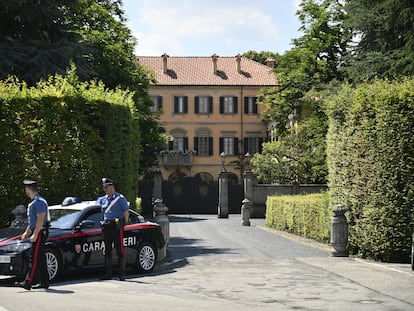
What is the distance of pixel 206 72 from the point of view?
254 ft

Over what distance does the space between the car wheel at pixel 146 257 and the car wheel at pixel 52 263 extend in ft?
6.85

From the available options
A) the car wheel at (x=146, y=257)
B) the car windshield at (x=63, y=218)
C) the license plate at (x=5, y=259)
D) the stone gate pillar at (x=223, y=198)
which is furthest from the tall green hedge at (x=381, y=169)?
the stone gate pillar at (x=223, y=198)

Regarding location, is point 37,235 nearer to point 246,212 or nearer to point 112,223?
point 112,223

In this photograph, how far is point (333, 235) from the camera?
1912 cm

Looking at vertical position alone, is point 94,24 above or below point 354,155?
above

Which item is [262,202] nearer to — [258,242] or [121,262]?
[258,242]

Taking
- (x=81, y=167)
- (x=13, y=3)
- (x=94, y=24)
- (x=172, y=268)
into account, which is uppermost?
(x=94, y=24)

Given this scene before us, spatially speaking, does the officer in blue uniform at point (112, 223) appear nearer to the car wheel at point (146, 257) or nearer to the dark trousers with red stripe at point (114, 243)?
the dark trousers with red stripe at point (114, 243)

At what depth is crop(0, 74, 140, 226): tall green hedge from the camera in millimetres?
19406

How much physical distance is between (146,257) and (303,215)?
12965mm

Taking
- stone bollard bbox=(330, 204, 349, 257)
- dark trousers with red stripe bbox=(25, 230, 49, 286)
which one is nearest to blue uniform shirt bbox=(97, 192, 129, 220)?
dark trousers with red stripe bbox=(25, 230, 49, 286)

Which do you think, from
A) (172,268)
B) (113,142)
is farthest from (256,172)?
(172,268)

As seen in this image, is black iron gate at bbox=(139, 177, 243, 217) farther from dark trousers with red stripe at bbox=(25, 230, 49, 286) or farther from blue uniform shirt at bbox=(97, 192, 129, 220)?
dark trousers with red stripe at bbox=(25, 230, 49, 286)

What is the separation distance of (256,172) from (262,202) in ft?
9.18
